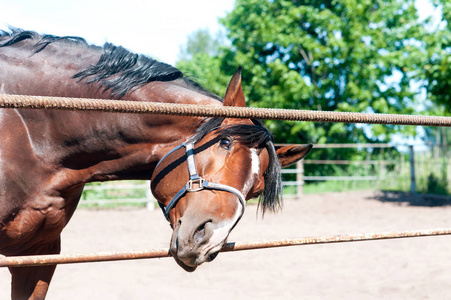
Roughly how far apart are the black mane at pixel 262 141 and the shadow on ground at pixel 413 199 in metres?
10.5

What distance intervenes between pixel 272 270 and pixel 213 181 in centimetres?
375

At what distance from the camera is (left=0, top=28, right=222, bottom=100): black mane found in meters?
2.21

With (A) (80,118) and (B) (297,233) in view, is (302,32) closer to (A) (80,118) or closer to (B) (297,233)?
(B) (297,233)

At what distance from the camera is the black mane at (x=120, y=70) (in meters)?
2.21

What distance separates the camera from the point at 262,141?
6.33ft

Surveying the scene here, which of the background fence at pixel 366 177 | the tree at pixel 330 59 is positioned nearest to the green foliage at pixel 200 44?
the tree at pixel 330 59

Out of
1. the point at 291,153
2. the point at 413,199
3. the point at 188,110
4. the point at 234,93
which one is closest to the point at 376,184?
the point at 413,199

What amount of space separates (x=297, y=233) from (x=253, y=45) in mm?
14241

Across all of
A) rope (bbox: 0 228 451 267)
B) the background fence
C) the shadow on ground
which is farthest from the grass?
rope (bbox: 0 228 451 267)

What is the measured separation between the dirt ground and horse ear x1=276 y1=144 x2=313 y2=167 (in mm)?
755

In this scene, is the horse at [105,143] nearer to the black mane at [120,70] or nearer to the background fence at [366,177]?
the black mane at [120,70]

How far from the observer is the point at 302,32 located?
1909 cm

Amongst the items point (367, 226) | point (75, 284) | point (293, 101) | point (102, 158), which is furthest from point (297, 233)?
point (293, 101)

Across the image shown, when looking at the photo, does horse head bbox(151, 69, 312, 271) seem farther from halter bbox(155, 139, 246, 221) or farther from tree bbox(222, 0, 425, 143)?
tree bbox(222, 0, 425, 143)
